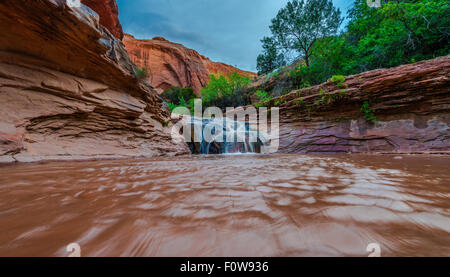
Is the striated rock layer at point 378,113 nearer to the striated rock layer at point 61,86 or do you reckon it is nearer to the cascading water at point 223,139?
the cascading water at point 223,139

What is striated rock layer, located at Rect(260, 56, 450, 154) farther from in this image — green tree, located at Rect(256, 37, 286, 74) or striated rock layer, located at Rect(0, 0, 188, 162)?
green tree, located at Rect(256, 37, 286, 74)

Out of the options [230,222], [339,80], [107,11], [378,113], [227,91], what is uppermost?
[107,11]

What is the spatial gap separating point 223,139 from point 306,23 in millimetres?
13094

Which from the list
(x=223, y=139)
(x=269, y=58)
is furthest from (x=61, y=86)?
(x=269, y=58)

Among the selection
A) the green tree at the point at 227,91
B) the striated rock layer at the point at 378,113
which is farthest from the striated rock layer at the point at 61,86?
the green tree at the point at 227,91

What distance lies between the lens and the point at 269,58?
59.2ft

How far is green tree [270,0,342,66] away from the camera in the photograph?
12898mm

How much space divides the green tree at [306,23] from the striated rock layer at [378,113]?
8.91 m

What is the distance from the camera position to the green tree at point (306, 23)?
1290 cm

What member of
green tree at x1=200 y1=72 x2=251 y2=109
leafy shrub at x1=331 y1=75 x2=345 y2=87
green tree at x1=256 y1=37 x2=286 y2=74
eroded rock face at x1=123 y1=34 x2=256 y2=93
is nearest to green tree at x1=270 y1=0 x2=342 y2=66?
green tree at x1=256 y1=37 x2=286 y2=74

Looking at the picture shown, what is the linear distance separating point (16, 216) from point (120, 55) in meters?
5.17

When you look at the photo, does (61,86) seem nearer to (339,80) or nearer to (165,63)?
(339,80)
